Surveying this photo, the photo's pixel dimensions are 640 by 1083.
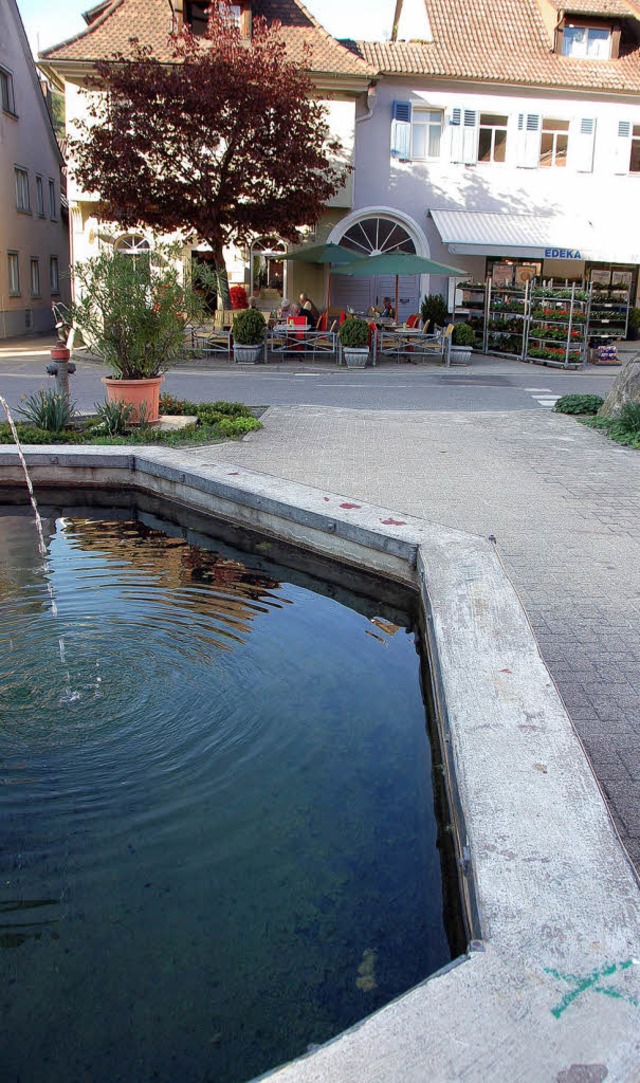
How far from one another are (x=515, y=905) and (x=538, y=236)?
942 inches

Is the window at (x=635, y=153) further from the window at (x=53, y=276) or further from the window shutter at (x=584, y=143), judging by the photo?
the window at (x=53, y=276)

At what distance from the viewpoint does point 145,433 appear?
9.28 metres

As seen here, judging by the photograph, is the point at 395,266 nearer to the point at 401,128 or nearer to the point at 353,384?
the point at 353,384

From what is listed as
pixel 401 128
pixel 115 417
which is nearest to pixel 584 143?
pixel 401 128

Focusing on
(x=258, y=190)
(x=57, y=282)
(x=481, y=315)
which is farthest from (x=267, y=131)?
(x=57, y=282)

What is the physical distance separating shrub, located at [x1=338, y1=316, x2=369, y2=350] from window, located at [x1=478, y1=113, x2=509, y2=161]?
30.9ft

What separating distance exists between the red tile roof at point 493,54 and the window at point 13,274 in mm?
11501

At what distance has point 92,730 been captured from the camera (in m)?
3.94

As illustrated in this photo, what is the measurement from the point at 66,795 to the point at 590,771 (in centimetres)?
196

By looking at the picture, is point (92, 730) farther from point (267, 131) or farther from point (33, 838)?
point (267, 131)

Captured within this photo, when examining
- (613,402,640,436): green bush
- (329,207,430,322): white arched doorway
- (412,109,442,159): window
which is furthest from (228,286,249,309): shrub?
(613,402,640,436): green bush

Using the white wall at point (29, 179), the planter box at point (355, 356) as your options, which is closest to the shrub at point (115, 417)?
the planter box at point (355, 356)

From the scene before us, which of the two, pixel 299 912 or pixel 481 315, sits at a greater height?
pixel 481 315

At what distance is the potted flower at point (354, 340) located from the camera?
18938 millimetres
